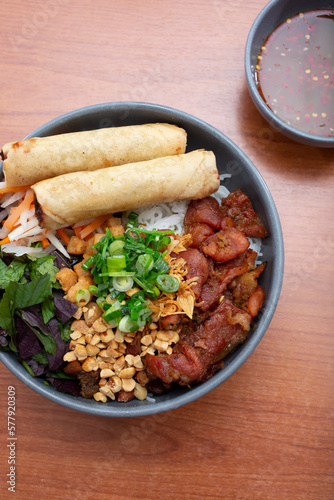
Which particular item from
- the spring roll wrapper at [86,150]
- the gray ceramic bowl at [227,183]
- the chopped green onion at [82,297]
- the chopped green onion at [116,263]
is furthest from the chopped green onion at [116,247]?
the gray ceramic bowl at [227,183]

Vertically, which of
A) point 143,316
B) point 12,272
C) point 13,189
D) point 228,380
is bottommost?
point 228,380

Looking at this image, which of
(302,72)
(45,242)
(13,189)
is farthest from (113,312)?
(302,72)

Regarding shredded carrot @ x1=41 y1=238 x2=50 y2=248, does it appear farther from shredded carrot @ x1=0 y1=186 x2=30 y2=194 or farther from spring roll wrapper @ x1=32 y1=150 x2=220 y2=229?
shredded carrot @ x1=0 y1=186 x2=30 y2=194

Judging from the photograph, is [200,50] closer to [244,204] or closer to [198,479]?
[244,204]

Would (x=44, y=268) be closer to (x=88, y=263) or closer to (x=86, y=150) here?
(x=88, y=263)

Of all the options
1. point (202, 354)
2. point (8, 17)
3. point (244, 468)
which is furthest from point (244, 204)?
point (8, 17)

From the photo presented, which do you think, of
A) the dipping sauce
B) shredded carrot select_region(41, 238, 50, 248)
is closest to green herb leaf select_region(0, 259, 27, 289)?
shredded carrot select_region(41, 238, 50, 248)

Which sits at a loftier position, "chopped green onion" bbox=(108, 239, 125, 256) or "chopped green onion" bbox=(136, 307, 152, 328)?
"chopped green onion" bbox=(108, 239, 125, 256)
